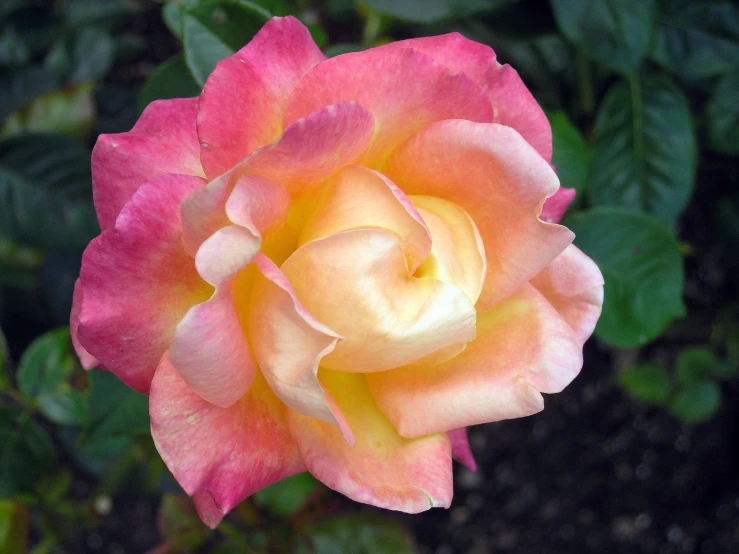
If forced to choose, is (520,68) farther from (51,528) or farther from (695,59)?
(51,528)

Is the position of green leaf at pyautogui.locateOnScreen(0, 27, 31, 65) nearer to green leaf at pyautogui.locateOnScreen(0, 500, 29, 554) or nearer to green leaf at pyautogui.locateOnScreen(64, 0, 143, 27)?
green leaf at pyautogui.locateOnScreen(64, 0, 143, 27)

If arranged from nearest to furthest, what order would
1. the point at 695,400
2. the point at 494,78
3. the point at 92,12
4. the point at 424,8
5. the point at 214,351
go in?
1. the point at 214,351
2. the point at 494,78
3. the point at 424,8
4. the point at 92,12
5. the point at 695,400

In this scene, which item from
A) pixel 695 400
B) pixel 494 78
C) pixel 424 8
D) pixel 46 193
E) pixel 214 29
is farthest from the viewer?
pixel 695 400

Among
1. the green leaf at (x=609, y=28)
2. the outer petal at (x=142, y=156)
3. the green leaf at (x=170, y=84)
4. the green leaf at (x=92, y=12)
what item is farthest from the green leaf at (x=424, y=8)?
the green leaf at (x=92, y=12)

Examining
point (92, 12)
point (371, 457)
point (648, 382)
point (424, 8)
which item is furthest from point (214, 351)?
point (648, 382)

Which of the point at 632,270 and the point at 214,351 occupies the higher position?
the point at 214,351

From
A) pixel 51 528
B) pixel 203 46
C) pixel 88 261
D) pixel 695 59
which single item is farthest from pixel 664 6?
pixel 51 528

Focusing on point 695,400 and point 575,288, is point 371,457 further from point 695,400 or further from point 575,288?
point 695,400

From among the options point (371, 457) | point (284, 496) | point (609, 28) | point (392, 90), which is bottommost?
point (284, 496)
